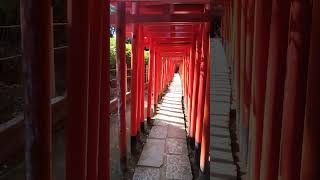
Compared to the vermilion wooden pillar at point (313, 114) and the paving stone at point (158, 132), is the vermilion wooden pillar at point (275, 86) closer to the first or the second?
the vermilion wooden pillar at point (313, 114)

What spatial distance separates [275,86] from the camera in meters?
1.95

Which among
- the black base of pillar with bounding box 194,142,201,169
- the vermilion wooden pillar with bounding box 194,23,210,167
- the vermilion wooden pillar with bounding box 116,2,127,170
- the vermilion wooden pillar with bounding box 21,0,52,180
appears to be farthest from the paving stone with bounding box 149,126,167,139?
the vermilion wooden pillar with bounding box 21,0,52,180

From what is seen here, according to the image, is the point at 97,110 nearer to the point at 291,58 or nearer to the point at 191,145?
the point at 291,58

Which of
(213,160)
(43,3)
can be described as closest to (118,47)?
(43,3)

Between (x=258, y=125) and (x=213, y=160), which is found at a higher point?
(x=258, y=125)

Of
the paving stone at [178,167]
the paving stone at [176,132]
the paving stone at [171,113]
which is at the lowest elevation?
the paving stone at [178,167]

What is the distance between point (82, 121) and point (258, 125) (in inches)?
79.2

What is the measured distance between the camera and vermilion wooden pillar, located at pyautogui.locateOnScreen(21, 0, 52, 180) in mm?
2986

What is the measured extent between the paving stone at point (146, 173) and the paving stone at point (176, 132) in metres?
3.95

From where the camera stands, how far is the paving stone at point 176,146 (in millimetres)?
12305

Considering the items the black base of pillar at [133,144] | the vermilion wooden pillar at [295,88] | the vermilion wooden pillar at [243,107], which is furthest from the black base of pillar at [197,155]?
the vermilion wooden pillar at [295,88]

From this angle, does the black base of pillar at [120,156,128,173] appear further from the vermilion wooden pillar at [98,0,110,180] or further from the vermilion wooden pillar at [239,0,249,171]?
the vermilion wooden pillar at [239,0,249,171]

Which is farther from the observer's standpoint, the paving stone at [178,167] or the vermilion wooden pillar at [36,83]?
the paving stone at [178,167]

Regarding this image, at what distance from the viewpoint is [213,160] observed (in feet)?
8.04
